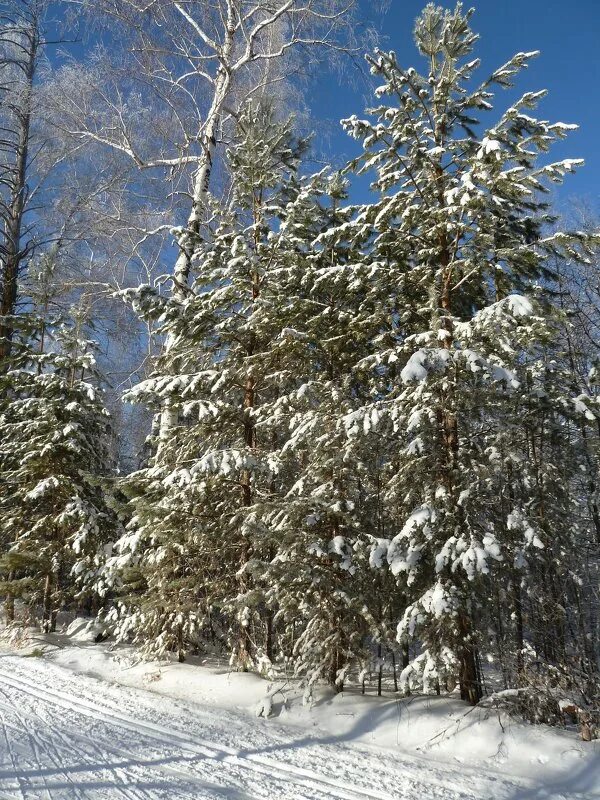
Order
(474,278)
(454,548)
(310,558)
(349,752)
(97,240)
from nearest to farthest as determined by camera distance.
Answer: (349,752), (454,548), (310,558), (474,278), (97,240)

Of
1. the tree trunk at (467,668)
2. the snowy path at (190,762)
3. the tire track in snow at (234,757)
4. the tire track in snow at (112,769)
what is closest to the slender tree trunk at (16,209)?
the tire track in snow at (234,757)

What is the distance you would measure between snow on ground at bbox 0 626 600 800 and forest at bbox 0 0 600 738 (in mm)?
436

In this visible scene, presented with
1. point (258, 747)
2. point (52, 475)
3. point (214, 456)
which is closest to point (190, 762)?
point (258, 747)

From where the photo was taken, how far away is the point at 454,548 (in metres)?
5.79

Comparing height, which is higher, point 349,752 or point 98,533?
point 98,533

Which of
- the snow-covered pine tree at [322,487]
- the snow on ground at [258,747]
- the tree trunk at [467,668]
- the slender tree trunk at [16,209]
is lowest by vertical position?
the snow on ground at [258,747]

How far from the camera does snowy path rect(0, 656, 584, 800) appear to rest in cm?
400

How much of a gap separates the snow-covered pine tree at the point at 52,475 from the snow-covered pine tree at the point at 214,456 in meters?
2.00

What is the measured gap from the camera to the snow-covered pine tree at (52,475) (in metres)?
10.6

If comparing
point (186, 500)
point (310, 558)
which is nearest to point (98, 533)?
point (186, 500)

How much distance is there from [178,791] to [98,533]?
24.7 feet

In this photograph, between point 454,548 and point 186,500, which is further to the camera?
point 186,500

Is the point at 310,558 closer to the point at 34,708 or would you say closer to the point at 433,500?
the point at 433,500

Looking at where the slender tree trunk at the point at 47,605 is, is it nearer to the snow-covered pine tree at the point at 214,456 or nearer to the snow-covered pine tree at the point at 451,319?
the snow-covered pine tree at the point at 214,456
